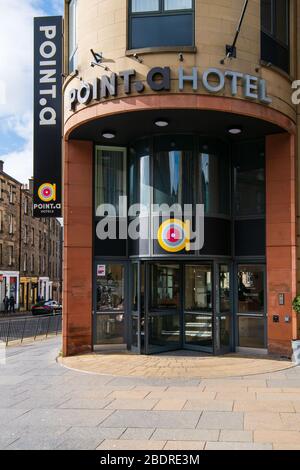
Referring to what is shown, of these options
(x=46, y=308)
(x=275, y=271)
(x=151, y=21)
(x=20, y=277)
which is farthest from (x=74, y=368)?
(x=20, y=277)

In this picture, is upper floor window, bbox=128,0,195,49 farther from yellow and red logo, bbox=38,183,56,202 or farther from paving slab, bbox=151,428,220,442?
paving slab, bbox=151,428,220,442

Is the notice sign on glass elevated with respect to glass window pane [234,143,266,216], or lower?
lower

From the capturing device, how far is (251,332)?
13.4 meters

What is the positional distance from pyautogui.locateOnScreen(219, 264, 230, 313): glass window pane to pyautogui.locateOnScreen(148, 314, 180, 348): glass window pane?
1.25 m

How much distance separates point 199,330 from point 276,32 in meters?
7.64

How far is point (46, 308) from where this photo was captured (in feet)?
138

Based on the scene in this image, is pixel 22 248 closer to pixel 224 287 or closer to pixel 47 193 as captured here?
pixel 47 193

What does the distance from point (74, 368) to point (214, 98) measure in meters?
6.59

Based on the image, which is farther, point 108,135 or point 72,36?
point 72,36

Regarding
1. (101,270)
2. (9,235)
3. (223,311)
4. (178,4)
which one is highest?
(178,4)

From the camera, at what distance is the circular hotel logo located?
41.6 ft
